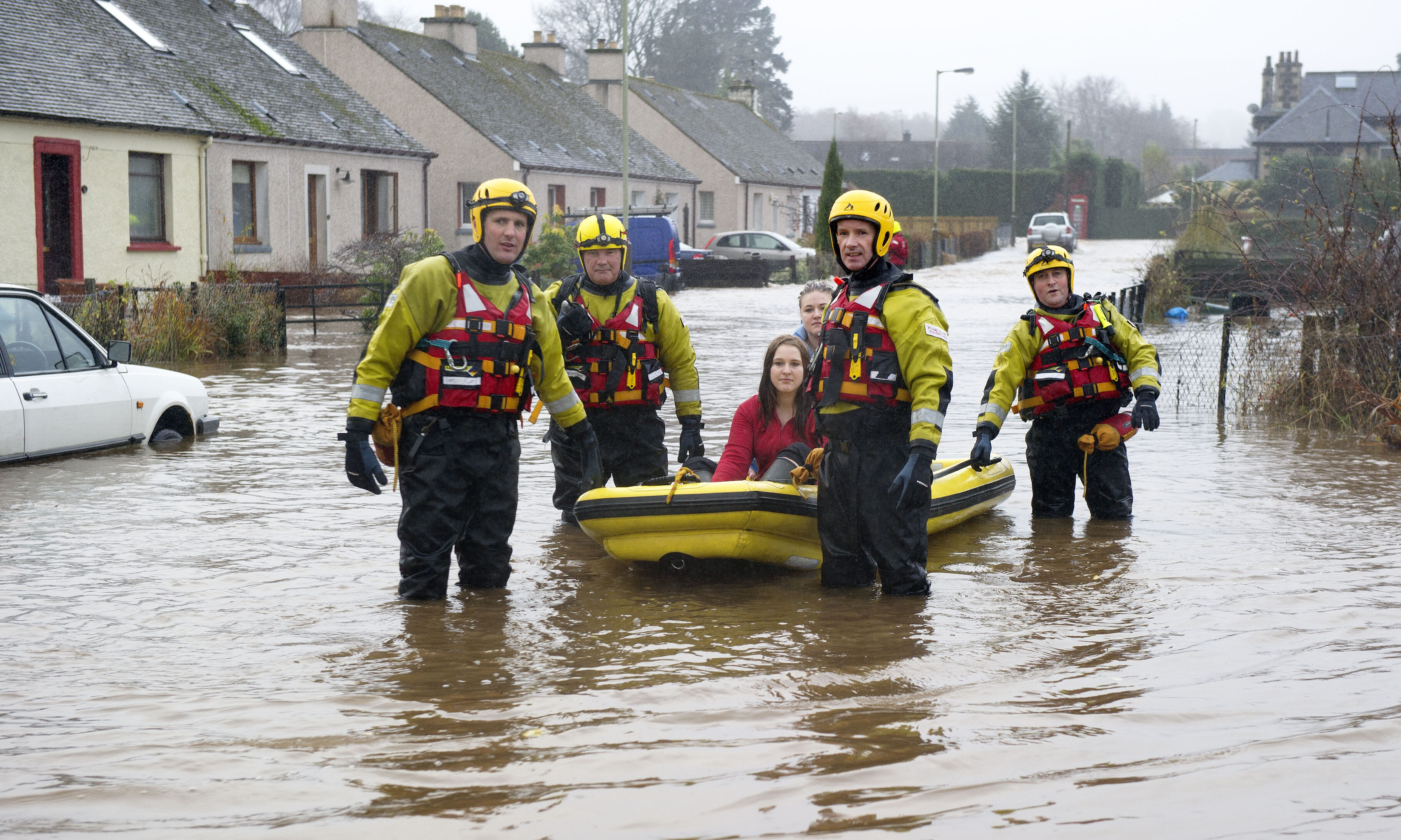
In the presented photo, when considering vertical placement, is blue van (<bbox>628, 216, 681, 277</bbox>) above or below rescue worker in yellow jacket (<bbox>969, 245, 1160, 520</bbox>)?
above

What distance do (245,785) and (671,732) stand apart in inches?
51.5

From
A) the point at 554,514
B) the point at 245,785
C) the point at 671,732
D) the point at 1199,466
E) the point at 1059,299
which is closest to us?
the point at 245,785

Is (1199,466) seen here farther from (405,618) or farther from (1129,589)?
(405,618)

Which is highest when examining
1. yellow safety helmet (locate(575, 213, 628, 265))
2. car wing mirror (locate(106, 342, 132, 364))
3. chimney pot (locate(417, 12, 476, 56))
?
chimney pot (locate(417, 12, 476, 56))

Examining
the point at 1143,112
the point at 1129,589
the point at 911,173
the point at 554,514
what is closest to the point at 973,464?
the point at 1129,589

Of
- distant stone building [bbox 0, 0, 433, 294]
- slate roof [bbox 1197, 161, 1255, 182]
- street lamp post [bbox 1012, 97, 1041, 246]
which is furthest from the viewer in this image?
slate roof [bbox 1197, 161, 1255, 182]

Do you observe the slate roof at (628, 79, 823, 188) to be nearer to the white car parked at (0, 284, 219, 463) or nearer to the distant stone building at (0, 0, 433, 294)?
the distant stone building at (0, 0, 433, 294)

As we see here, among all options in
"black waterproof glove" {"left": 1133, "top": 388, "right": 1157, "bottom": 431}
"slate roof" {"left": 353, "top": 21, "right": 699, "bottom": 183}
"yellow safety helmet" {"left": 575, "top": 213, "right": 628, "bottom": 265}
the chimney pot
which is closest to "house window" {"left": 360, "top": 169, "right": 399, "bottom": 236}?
"slate roof" {"left": 353, "top": 21, "right": 699, "bottom": 183}

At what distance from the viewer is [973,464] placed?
6.80 metres

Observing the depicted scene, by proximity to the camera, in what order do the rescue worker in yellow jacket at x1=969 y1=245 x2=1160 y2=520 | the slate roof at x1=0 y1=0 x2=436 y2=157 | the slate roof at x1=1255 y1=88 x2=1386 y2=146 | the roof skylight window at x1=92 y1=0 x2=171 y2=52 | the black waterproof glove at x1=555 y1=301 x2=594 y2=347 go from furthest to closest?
the slate roof at x1=1255 y1=88 x2=1386 y2=146
the roof skylight window at x1=92 y1=0 x2=171 y2=52
the slate roof at x1=0 y1=0 x2=436 y2=157
the rescue worker in yellow jacket at x1=969 y1=245 x2=1160 y2=520
the black waterproof glove at x1=555 y1=301 x2=594 y2=347

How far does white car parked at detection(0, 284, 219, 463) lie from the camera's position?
9.86 metres

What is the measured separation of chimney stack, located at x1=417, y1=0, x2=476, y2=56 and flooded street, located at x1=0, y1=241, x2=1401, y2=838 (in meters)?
32.9

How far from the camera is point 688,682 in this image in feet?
17.1

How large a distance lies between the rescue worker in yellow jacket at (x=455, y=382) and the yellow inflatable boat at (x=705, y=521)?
0.67 metres
